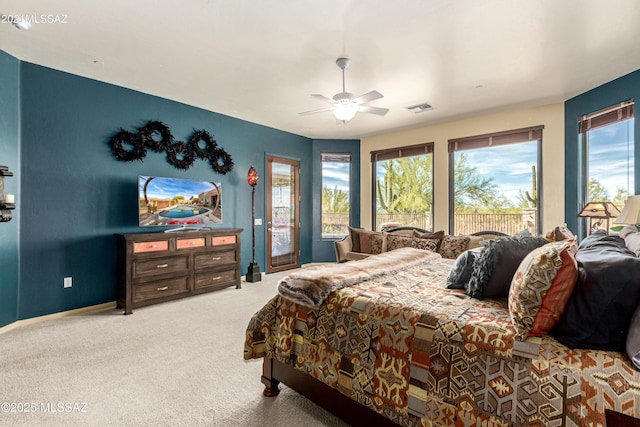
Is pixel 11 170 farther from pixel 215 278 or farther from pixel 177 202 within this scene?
pixel 215 278

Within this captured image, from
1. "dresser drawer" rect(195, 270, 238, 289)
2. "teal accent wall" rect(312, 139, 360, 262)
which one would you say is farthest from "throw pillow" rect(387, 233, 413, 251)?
"dresser drawer" rect(195, 270, 238, 289)

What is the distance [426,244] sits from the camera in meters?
4.73

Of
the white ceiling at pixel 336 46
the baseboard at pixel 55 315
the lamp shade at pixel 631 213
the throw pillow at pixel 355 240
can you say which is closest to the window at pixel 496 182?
the white ceiling at pixel 336 46

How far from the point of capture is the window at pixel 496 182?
4.93m

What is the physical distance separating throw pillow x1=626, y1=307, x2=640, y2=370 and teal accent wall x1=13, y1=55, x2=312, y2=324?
4.82 metres

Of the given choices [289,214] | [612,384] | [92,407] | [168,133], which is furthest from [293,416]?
[289,214]

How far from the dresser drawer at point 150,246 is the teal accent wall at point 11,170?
44.7 inches

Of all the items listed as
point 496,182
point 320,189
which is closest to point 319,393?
point 496,182

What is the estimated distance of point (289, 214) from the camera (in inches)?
256

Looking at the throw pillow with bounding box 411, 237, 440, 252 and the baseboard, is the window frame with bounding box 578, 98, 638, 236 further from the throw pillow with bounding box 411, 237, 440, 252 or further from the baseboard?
the baseboard

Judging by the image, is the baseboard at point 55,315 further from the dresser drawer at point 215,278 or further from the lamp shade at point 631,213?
the lamp shade at point 631,213

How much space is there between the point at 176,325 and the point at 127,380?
111 cm

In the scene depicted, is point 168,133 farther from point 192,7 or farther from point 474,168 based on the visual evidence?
point 474,168

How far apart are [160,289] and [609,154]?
20.1 feet
